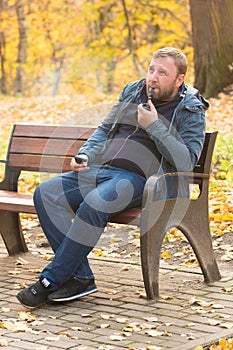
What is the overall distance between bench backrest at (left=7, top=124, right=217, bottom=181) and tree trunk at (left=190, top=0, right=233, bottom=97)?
7.51 meters

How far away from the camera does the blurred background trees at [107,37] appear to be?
44.1 ft

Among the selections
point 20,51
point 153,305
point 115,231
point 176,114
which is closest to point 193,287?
point 153,305

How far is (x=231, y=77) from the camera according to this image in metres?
13.3

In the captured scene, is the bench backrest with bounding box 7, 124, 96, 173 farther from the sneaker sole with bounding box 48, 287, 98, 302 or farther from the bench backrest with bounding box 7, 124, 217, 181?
the sneaker sole with bounding box 48, 287, 98, 302

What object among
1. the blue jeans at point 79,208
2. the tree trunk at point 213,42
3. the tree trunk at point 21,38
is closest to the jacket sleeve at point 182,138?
the blue jeans at point 79,208

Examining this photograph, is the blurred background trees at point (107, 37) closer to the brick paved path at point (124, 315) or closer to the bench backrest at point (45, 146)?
the bench backrest at point (45, 146)

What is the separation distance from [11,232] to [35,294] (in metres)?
1.54

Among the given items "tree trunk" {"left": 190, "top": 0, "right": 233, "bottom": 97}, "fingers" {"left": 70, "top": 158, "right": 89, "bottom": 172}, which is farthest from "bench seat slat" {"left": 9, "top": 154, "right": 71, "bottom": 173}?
"tree trunk" {"left": 190, "top": 0, "right": 233, "bottom": 97}

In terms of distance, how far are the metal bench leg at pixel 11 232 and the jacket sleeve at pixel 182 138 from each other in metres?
1.68

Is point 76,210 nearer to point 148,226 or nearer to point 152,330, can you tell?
point 148,226

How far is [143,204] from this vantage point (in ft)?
15.4

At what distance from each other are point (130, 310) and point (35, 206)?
36.1 inches

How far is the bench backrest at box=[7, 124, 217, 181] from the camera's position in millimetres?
5852

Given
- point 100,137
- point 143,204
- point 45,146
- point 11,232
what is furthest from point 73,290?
point 45,146
